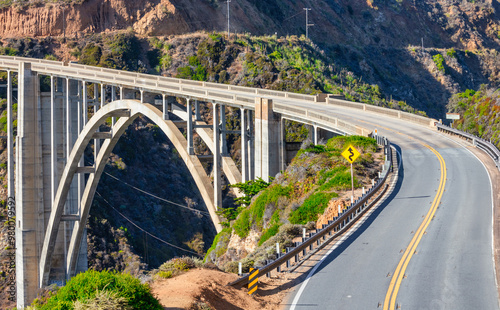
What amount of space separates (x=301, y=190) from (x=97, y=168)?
1073 inches

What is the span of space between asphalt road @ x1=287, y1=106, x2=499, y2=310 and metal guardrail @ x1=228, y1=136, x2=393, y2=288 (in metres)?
0.60

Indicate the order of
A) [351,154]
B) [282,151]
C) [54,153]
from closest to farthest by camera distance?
[351,154] < [282,151] < [54,153]

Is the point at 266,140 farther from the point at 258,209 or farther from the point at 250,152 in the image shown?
the point at 258,209

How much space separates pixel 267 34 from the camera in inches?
4373

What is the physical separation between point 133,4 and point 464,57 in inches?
2706

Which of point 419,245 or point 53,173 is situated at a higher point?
point 419,245

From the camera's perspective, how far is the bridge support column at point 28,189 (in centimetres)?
6222

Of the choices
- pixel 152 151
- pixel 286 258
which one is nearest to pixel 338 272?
pixel 286 258

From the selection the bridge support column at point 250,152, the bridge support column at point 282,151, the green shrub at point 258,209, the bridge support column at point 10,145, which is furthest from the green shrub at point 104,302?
the bridge support column at point 10,145

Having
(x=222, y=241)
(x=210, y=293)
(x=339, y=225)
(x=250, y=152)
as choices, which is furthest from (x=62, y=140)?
(x=210, y=293)

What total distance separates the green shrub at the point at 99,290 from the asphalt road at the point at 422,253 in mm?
4267

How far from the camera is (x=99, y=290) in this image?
551 inches

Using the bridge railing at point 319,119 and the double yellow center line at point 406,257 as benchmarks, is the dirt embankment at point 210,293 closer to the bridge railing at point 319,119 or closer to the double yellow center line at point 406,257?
the double yellow center line at point 406,257

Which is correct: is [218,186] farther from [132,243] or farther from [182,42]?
[182,42]
